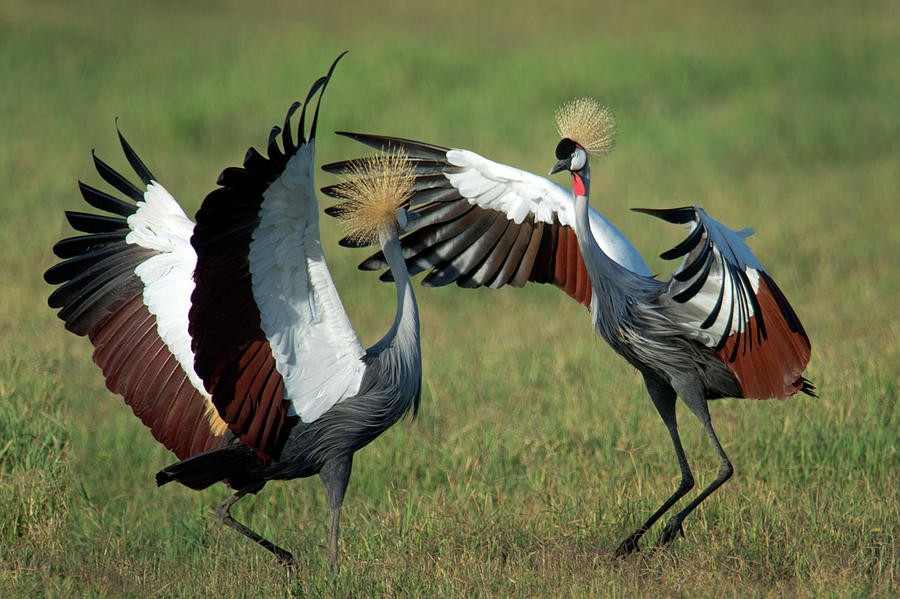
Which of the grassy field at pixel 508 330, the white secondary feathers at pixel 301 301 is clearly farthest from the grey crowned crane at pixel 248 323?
the grassy field at pixel 508 330

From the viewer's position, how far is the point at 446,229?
4.55m

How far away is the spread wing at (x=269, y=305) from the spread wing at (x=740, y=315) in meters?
1.11

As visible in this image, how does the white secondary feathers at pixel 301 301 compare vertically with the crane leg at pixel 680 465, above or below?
above

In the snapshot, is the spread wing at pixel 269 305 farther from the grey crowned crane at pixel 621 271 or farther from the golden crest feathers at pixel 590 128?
the golden crest feathers at pixel 590 128

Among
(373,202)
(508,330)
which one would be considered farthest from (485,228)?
(508,330)

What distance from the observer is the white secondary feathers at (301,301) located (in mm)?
3176

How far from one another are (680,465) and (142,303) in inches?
78.1

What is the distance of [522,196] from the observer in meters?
4.46

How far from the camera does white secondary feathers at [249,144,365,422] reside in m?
3.18

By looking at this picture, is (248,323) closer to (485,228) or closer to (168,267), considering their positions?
(168,267)

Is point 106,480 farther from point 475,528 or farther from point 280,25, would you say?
point 280,25

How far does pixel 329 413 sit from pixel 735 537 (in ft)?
4.62

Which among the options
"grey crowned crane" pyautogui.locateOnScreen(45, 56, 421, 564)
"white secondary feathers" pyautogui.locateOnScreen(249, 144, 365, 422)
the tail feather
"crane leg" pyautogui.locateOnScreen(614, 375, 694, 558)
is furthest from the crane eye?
the tail feather

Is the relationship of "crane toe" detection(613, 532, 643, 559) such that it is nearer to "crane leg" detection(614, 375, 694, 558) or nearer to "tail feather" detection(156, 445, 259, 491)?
"crane leg" detection(614, 375, 694, 558)
